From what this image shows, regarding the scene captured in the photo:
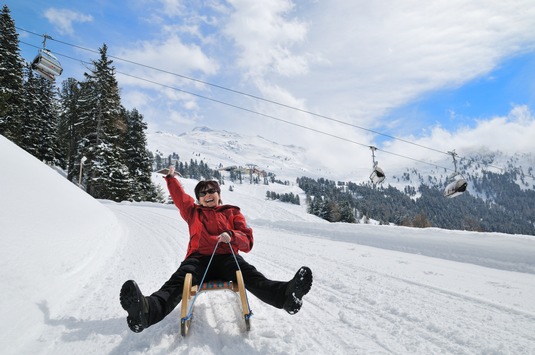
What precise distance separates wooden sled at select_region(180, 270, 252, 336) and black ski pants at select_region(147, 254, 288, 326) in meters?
0.10

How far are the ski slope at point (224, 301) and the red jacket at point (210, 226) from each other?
61 centimetres

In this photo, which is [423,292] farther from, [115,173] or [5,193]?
[115,173]

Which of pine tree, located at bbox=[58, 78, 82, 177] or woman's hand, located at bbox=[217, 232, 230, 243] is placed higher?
pine tree, located at bbox=[58, 78, 82, 177]

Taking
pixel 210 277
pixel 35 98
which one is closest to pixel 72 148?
pixel 35 98

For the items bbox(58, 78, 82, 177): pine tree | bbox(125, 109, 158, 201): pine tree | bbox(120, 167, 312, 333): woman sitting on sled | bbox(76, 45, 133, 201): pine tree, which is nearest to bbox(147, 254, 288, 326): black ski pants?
bbox(120, 167, 312, 333): woman sitting on sled

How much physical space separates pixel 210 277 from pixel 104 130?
2578cm

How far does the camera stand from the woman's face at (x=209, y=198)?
11.7 ft

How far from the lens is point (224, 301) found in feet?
10.8

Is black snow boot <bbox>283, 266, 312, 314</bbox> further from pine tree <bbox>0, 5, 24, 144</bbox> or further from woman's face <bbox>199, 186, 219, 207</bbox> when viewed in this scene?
pine tree <bbox>0, 5, 24, 144</bbox>

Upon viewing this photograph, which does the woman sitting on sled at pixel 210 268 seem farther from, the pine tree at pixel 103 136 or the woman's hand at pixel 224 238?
the pine tree at pixel 103 136

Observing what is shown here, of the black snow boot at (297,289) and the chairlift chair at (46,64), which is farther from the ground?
the chairlift chair at (46,64)

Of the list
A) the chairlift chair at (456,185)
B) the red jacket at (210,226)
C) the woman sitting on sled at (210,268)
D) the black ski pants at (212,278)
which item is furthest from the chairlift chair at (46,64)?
the chairlift chair at (456,185)

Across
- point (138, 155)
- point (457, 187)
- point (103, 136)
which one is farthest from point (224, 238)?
point (138, 155)

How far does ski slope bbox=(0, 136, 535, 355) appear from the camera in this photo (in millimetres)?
2352
